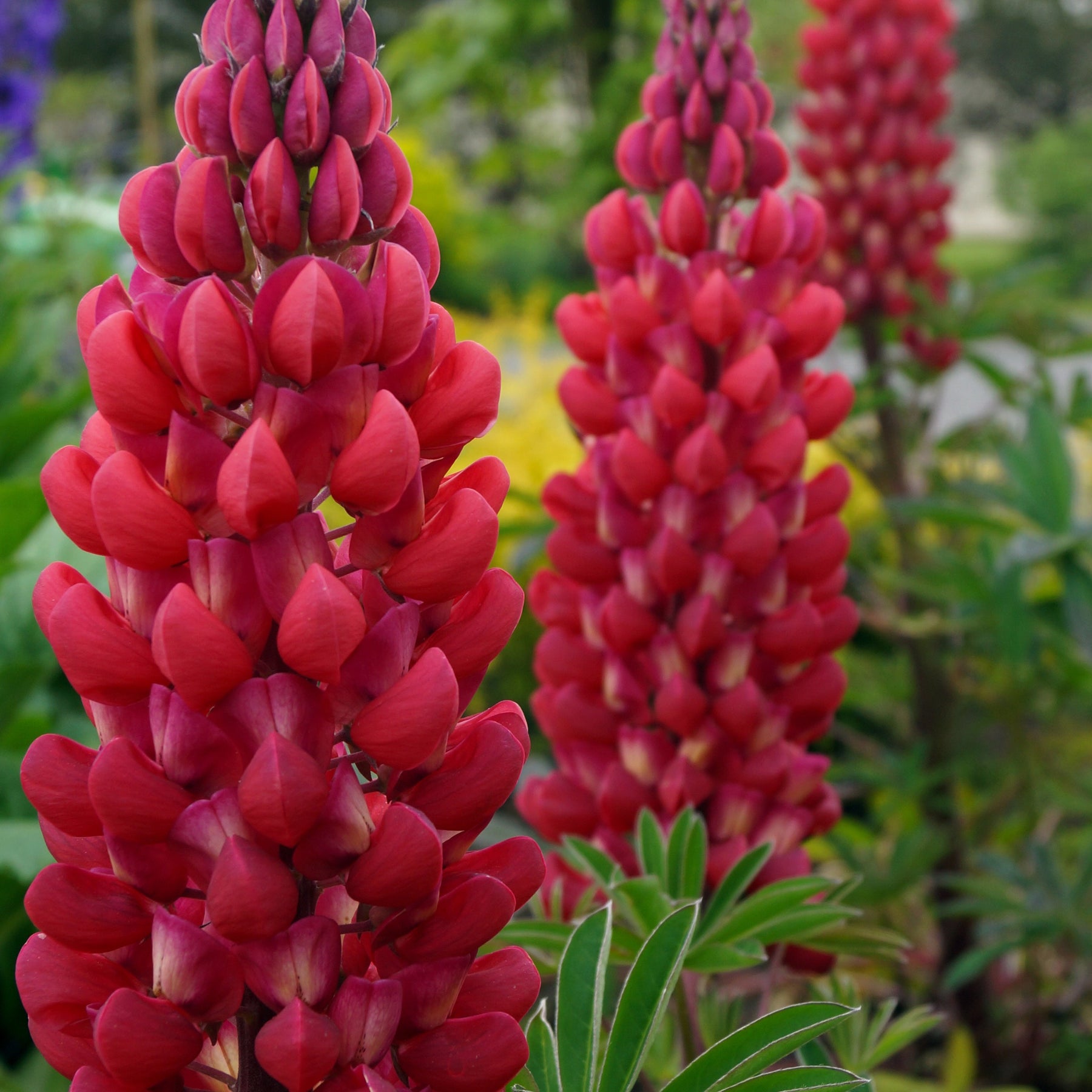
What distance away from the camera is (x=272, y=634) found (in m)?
0.48

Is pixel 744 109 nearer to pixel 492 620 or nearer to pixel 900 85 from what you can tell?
pixel 492 620

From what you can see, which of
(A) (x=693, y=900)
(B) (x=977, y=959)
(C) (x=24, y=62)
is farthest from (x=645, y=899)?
(C) (x=24, y=62)

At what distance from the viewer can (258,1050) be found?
0.45 m

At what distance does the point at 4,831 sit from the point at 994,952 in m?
1.03

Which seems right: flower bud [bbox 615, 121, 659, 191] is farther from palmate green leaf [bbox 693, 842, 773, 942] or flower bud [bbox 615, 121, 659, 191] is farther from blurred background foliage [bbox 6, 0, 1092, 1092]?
palmate green leaf [bbox 693, 842, 773, 942]

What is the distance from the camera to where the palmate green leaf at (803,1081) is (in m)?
0.46

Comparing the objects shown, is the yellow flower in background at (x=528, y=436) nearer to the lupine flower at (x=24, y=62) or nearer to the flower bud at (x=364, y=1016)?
the flower bud at (x=364, y=1016)

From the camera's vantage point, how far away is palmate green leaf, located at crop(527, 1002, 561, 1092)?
21.1 inches

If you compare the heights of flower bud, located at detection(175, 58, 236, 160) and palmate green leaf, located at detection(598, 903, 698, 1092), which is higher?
flower bud, located at detection(175, 58, 236, 160)

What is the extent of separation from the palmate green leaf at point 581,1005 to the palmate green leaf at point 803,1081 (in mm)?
64

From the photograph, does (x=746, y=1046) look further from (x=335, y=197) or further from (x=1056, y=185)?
(x=1056, y=185)

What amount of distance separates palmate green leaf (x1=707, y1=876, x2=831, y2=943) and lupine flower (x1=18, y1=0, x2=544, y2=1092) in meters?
0.20

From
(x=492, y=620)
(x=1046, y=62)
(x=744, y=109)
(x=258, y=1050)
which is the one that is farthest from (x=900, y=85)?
(x=1046, y=62)

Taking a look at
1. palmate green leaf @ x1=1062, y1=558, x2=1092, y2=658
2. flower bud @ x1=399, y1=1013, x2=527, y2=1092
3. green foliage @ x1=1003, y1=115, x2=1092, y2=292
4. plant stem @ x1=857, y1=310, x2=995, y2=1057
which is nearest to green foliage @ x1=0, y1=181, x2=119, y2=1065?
flower bud @ x1=399, y1=1013, x2=527, y2=1092
